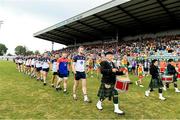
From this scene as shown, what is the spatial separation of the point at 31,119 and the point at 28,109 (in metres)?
1.30

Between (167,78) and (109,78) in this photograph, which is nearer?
(109,78)

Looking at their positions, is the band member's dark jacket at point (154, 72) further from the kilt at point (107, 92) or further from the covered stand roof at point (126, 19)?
the covered stand roof at point (126, 19)

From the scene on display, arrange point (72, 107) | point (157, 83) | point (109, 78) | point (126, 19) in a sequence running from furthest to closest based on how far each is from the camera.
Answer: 1. point (126, 19)
2. point (157, 83)
3. point (72, 107)
4. point (109, 78)

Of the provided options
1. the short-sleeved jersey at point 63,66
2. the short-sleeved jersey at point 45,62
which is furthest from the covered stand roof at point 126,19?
the short-sleeved jersey at point 63,66

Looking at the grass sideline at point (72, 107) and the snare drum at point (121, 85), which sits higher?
the snare drum at point (121, 85)

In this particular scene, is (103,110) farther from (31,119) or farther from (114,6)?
(114,6)

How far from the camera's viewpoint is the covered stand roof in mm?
32156

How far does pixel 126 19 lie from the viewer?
38.8 meters

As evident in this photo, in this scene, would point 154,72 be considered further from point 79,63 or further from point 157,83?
point 79,63

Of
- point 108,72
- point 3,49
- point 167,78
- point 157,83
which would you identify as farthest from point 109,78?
point 3,49

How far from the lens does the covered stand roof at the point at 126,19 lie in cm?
3216

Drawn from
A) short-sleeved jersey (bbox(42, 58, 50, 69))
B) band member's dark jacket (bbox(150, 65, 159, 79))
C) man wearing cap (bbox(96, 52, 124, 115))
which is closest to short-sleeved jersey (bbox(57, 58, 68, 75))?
short-sleeved jersey (bbox(42, 58, 50, 69))

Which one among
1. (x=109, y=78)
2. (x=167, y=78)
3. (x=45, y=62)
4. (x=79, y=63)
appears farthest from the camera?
(x=45, y=62)

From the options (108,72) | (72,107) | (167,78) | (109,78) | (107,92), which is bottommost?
(72,107)
